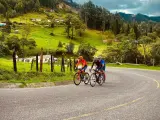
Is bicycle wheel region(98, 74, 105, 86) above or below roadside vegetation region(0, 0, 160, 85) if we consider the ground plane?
below

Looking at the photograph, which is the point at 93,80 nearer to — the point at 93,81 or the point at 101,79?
the point at 93,81

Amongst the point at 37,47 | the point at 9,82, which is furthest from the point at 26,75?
the point at 37,47

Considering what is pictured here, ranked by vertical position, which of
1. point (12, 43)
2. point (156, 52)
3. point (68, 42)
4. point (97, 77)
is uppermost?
point (68, 42)

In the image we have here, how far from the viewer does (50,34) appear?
150 metres

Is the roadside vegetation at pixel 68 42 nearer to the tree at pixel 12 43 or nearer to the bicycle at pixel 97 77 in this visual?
the tree at pixel 12 43

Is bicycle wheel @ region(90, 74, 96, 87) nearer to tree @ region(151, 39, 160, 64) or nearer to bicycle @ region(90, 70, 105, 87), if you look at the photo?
bicycle @ region(90, 70, 105, 87)

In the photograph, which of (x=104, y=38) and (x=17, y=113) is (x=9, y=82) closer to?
(x=17, y=113)

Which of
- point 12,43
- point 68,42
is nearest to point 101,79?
point 12,43

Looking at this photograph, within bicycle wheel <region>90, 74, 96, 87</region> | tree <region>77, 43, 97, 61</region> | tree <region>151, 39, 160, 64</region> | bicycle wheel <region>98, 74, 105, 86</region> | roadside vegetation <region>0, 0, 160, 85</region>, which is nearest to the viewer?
bicycle wheel <region>90, 74, 96, 87</region>

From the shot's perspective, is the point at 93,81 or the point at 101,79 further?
the point at 101,79

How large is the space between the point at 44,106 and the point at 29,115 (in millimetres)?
1893

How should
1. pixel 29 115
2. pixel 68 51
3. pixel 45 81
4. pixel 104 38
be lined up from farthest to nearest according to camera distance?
pixel 104 38 → pixel 68 51 → pixel 45 81 → pixel 29 115

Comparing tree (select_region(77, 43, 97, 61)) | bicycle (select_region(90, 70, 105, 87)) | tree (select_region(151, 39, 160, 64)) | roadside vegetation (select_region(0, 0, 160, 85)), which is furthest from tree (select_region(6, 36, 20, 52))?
bicycle (select_region(90, 70, 105, 87))

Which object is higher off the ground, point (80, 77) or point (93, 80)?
point (80, 77)
